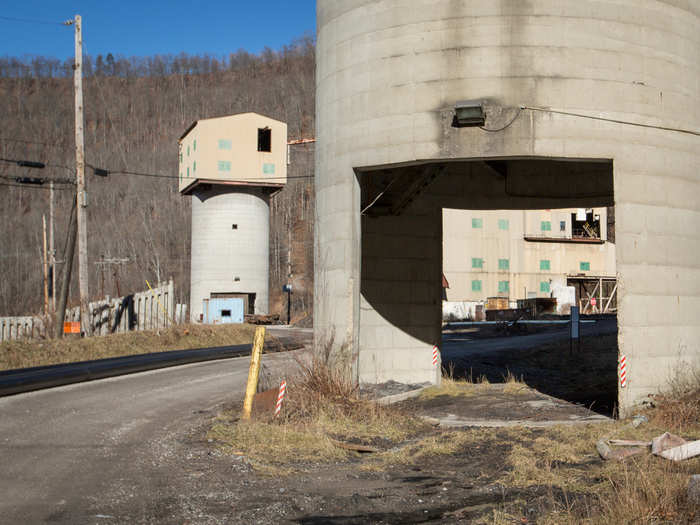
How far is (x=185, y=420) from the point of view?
14211 millimetres

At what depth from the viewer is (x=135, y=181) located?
152125 millimetres

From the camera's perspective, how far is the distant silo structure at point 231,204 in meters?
49.9

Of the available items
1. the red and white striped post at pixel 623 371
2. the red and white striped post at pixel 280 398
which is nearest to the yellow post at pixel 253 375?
the red and white striped post at pixel 280 398

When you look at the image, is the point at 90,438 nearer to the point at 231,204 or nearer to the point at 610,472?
the point at 610,472

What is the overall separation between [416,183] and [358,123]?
136 inches

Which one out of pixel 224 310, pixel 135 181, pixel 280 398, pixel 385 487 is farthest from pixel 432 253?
pixel 135 181

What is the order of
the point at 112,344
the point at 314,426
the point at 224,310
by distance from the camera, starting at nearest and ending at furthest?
the point at 314,426, the point at 112,344, the point at 224,310

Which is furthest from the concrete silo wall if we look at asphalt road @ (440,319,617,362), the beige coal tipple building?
asphalt road @ (440,319,617,362)

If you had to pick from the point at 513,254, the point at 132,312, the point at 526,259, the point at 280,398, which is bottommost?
the point at 280,398

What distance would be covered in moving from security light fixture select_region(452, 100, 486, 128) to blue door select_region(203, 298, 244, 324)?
3892 cm

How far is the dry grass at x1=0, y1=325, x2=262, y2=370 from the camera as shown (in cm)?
2380

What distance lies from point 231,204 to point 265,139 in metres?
5.47

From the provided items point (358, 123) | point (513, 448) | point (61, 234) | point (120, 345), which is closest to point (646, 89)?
point (358, 123)

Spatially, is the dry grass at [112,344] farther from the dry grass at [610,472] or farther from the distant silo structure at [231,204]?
the distant silo structure at [231,204]
